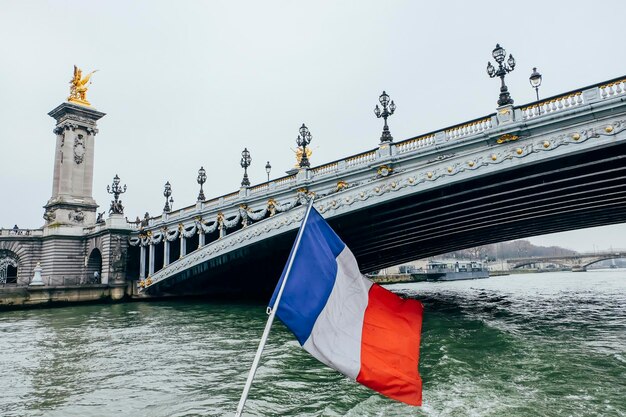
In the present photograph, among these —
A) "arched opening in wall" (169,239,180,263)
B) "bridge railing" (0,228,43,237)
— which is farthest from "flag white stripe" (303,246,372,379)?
"bridge railing" (0,228,43,237)

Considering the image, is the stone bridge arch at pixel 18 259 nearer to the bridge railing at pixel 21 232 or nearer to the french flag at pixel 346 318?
the bridge railing at pixel 21 232

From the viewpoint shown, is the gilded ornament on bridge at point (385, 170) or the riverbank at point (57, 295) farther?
the riverbank at point (57, 295)

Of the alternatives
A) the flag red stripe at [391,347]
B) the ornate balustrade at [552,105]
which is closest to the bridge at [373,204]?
the ornate balustrade at [552,105]

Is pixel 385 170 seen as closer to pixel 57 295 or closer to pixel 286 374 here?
pixel 286 374

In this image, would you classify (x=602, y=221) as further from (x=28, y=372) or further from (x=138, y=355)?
(x=28, y=372)

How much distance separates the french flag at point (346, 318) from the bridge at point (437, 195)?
16.9m

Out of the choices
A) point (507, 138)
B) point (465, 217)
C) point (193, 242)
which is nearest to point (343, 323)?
point (507, 138)

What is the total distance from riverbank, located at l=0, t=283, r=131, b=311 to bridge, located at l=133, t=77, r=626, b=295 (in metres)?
2.96

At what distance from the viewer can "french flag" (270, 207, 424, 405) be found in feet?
13.6

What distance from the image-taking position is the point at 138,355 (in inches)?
506

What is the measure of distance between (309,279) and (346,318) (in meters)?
0.57

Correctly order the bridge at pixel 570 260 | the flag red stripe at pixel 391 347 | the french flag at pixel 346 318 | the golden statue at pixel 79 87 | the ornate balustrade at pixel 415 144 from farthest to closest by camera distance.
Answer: the bridge at pixel 570 260 < the golden statue at pixel 79 87 < the ornate balustrade at pixel 415 144 < the french flag at pixel 346 318 < the flag red stripe at pixel 391 347

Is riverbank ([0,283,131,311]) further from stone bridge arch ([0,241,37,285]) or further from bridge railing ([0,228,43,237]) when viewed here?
bridge railing ([0,228,43,237])

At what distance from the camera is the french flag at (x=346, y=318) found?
414cm
